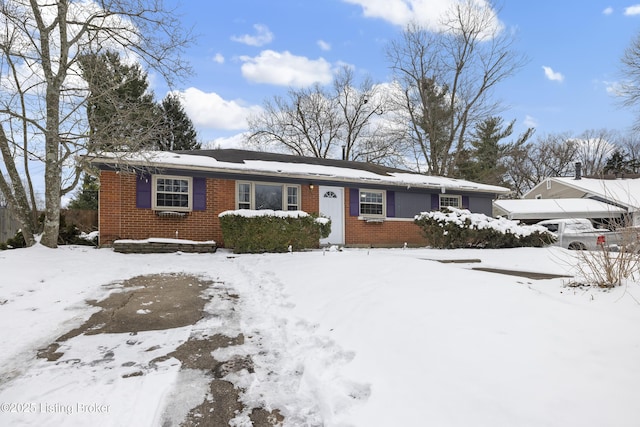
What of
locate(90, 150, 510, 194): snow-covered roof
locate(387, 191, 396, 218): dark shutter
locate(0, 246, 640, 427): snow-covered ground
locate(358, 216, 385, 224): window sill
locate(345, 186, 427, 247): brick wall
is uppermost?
locate(90, 150, 510, 194): snow-covered roof

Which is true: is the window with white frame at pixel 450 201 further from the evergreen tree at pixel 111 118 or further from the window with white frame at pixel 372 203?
the evergreen tree at pixel 111 118

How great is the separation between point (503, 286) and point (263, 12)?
42.3 feet

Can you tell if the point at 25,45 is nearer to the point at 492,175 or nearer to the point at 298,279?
the point at 298,279

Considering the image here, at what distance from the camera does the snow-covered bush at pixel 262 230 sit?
9.60 metres

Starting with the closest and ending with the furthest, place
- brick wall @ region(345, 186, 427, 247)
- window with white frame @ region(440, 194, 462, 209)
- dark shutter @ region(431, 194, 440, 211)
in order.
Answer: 1. brick wall @ region(345, 186, 427, 247)
2. dark shutter @ region(431, 194, 440, 211)
3. window with white frame @ region(440, 194, 462, 209)

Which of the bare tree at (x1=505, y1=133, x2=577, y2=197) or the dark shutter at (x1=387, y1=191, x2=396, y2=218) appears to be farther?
the bare tree at (x1=505, y1=133, x2=577, y2=197)

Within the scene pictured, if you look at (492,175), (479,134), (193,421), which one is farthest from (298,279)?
(479,134)

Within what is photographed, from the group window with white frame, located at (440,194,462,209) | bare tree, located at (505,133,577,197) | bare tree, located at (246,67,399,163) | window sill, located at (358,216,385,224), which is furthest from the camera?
bare tree, located at (505,133,577,197)

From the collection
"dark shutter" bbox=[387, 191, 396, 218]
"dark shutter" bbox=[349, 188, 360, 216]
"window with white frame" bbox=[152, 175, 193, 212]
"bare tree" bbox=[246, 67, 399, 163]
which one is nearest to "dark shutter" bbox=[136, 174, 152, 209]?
"window with white frame" bbox=[152, 175, 193, 212]

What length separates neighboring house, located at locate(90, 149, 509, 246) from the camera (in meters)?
9.88

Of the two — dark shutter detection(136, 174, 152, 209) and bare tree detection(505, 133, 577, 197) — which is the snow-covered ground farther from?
bare tree detection(505, 133, 577, 197)

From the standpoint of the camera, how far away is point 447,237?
442 inches

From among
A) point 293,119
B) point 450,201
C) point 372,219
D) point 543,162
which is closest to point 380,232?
point 372,219

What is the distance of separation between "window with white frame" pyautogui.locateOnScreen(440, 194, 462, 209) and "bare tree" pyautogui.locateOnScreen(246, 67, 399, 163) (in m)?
12.7
